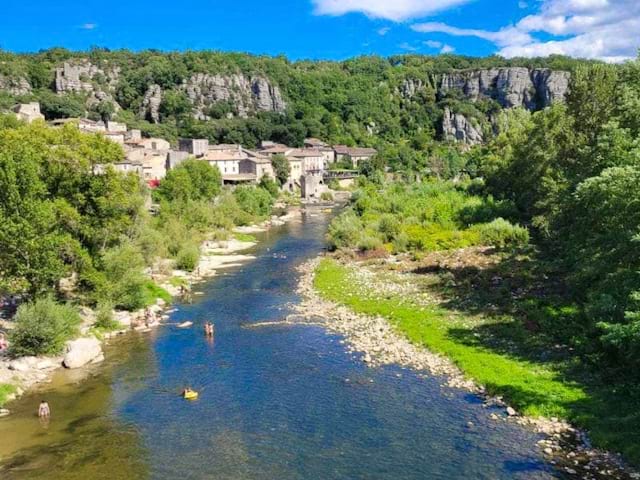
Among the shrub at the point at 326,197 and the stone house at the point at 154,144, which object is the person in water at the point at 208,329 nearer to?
the shrub at the point at 326,197

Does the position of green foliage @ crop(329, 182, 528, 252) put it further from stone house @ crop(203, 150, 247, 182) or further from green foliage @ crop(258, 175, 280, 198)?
stone house @ crop(203, 150, 247, 182)

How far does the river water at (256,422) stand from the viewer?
60.8ft

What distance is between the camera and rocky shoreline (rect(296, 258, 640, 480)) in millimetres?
17703

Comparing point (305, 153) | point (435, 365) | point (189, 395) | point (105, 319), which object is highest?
point (305, 153)

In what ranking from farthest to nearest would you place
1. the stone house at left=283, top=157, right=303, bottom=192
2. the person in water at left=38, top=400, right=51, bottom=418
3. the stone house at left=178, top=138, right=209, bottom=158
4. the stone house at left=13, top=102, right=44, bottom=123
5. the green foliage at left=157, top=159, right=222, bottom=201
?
1. the stone house at left=283, top=157, right=303, bottom=192
2. the stone house at left=178, top=138, right=209, bottom=158
3. the stone house at left=13, top=102, right=44, bottom=123
4. the green foliage at left=157, top=159, right=222, bottom=201
5. the person in water at left=38, top=400, right=51, bottom=418

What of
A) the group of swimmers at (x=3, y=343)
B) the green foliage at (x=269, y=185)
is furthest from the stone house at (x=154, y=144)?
the group of swimmers at (x=3, y=343)

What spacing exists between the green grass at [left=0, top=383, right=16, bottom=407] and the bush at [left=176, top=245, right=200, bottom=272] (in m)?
23.8

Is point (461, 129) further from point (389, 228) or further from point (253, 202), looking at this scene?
point (389, 228)

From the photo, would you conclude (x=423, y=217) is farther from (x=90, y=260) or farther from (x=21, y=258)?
(x=21, y=258)

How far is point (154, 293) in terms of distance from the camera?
3956 centimetres

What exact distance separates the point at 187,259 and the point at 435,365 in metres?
27.5

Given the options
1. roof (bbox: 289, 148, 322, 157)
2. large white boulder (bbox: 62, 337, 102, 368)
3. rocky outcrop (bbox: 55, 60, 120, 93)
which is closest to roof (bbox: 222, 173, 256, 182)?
roof (bbox: 289, 148, 322, 157)

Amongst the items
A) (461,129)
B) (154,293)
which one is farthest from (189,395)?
(461,129)

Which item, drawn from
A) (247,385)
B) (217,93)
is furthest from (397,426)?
(217,93)
